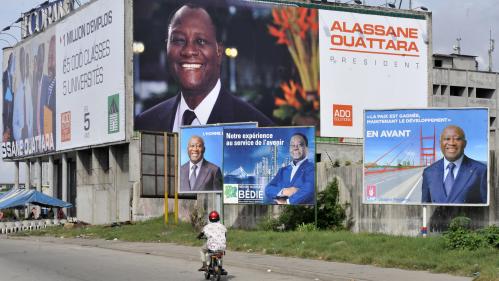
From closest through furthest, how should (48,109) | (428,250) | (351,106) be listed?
(428,250) < (351,106) < (48,109)

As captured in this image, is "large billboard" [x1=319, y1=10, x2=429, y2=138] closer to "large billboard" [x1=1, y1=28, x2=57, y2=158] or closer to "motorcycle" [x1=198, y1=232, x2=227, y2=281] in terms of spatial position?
"large billboard" [x1=1, y1=28, x2=57, y2=158]

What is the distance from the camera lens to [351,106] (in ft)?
198

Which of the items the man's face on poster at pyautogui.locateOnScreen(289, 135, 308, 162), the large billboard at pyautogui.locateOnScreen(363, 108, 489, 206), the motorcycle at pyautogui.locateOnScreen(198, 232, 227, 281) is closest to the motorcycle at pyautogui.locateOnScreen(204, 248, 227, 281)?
the motorcycle at pyautogui.locateOnScreen(198, 232, 227, 281)

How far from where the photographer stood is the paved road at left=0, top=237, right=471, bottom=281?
60.8 ft

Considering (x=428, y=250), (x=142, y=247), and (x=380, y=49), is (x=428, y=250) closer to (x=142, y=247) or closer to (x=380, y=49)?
(x=142, y=247)

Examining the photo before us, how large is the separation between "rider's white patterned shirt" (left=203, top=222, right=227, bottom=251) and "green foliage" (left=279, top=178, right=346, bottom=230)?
1068 cm

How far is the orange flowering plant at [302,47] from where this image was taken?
193ft

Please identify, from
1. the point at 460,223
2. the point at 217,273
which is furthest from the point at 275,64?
the point at 217,273

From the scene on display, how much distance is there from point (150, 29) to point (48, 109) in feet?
50.2

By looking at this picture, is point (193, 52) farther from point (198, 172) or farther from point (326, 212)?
point (326, 212)

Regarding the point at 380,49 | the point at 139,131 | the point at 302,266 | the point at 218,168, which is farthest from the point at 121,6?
the point at 302,266

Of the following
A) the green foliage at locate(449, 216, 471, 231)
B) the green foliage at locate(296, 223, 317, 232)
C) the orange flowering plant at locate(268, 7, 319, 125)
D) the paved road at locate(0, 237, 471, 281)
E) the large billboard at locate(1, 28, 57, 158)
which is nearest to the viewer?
the paved road at locate(0, 237, 471, 281)

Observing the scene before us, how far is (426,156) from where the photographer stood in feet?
80.2

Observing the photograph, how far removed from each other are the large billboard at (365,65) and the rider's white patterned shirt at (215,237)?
41793 millimetres
